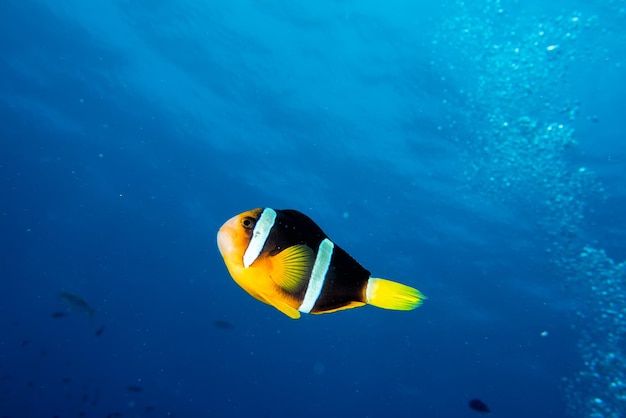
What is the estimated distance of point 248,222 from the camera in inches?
59.9

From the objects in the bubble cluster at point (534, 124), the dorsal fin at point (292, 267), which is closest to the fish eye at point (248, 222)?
the dorsal fin at point (292, 267)

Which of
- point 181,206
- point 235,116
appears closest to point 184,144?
point 235,116

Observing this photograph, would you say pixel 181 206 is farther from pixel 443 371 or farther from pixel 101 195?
pixel 443 371

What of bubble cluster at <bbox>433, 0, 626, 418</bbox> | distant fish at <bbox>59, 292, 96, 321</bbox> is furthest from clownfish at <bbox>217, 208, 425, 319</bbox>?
bubble cluster at <bbox>433, 0, 626, 418</bbox>

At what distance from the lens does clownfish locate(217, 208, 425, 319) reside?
1.47m

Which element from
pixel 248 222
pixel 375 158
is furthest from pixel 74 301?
pixel 375 158

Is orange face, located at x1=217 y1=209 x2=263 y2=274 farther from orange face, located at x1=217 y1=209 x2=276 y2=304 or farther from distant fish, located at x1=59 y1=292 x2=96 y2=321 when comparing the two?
distant fish, located at x1=59 y1=292 x2=96 y2=321

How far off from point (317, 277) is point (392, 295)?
0.86 feet

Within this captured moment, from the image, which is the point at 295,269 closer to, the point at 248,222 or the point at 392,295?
the point at 248,222

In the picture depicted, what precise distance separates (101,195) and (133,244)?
26.8 ft

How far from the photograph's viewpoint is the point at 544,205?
18234 mm

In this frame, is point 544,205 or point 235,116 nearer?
point 544,205

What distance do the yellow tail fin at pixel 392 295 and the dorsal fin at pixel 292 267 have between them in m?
0.24

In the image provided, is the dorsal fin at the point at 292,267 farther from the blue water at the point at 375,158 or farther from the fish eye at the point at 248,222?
the blue water at the point at 375,158
